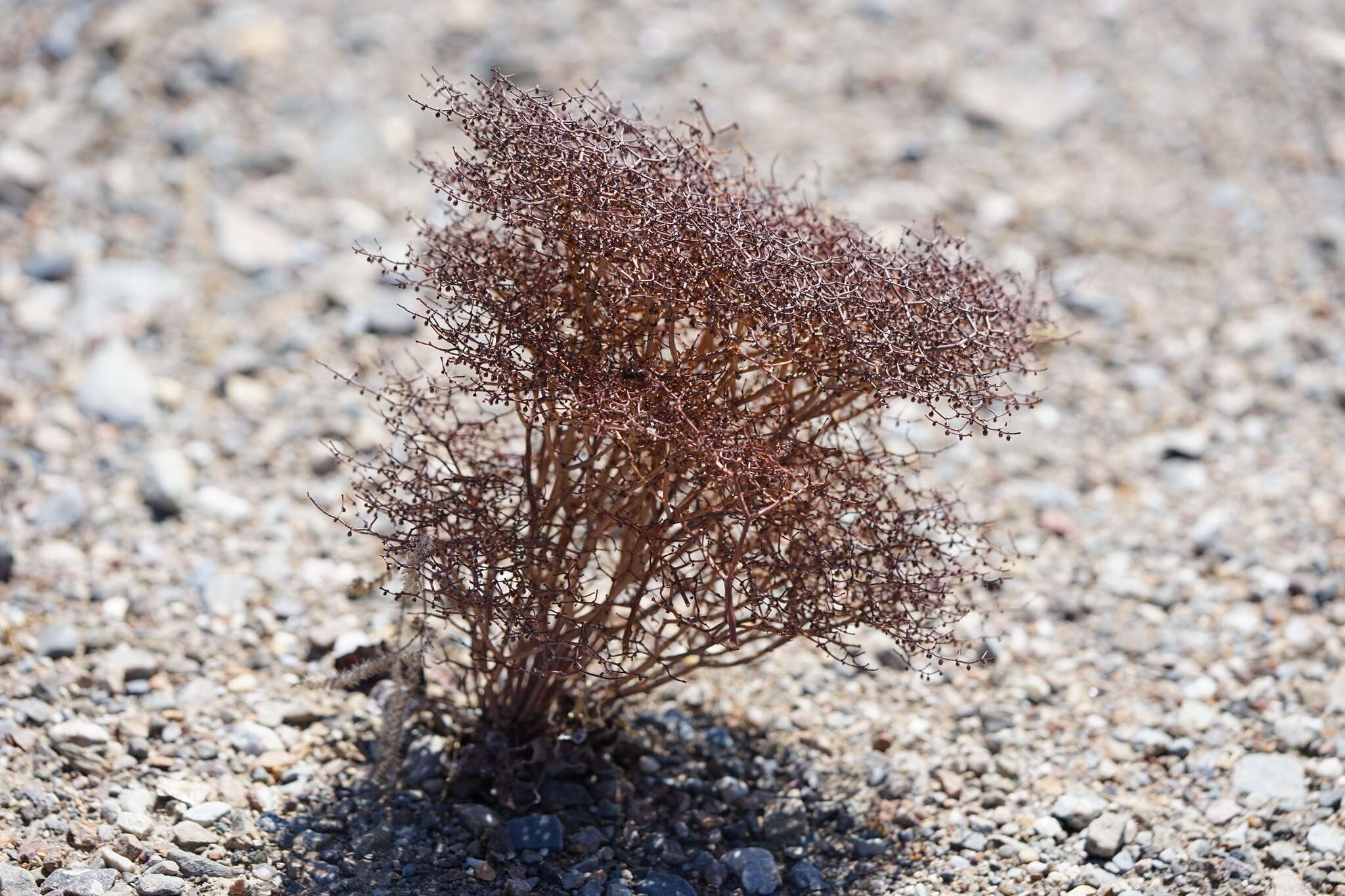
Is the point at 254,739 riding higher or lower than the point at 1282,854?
lower

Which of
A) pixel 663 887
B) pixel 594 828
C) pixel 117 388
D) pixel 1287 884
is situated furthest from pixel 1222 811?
pixel 117 388

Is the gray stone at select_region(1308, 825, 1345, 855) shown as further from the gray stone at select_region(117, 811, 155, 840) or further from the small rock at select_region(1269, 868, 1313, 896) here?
the gray stone at select_region(117, 811, 155, 840)

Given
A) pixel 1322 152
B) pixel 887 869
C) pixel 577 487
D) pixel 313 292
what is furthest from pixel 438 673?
pixel 1322 152

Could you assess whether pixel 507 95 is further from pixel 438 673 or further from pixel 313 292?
pixel 313 292

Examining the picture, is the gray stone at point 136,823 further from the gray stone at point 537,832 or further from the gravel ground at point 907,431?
the gray stone at point 537,832

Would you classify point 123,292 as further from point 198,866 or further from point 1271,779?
point 1271,779

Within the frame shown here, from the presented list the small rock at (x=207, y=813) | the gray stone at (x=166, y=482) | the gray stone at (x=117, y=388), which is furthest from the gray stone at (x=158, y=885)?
the gray stone at (x=117, y=388)
